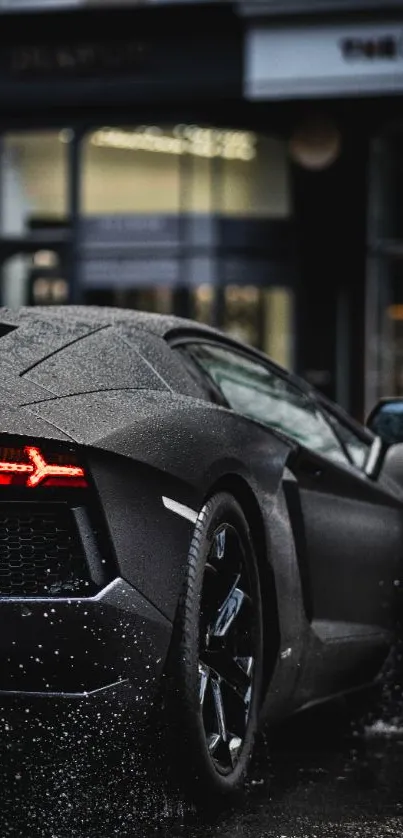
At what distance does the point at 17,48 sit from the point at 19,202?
1.35 meters

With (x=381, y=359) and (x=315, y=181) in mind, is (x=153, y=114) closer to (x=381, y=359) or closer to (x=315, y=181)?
(x=315, y=181)

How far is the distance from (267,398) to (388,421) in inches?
24.3

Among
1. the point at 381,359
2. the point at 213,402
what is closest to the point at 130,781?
the point at 213,402

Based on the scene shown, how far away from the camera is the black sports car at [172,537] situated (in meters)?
3.96

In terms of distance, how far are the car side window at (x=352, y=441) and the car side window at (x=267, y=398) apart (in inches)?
2.3

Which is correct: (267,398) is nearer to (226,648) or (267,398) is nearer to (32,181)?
(226,648)

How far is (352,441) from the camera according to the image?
6070 mm

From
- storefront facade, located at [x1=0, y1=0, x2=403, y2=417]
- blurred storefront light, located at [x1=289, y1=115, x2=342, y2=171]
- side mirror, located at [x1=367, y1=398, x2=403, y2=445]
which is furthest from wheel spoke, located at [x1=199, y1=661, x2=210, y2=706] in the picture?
blurred storefront light, located at [x1=289, y1=115, x2=342, y2=171]

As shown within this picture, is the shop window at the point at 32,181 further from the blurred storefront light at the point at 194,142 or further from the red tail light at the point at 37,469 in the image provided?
the red tail light at the point at 37,469

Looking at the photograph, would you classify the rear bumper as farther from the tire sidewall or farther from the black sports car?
the tire sidewall

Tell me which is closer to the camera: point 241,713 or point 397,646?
point 241,713

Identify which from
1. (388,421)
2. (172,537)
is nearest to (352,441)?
(388,421)

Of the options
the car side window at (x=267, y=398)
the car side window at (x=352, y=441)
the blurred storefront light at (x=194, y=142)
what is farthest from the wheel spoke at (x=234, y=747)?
the blurred storefront light at (x=194, y=142)

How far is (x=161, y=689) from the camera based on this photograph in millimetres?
4090
